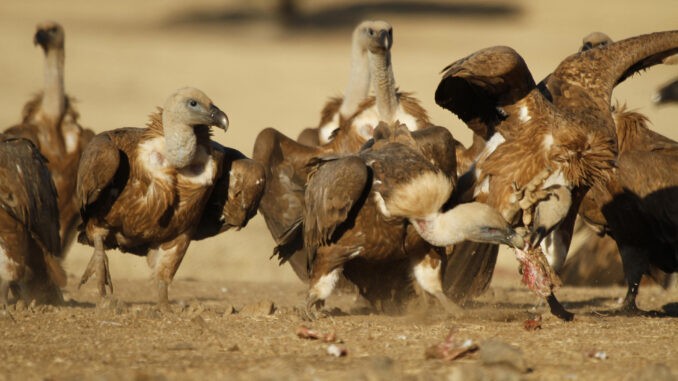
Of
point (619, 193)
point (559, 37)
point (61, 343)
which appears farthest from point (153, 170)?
point (559, 37)

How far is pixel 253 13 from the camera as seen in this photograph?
1641 inches

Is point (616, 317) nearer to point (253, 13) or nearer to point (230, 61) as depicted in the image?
point (230, 61)

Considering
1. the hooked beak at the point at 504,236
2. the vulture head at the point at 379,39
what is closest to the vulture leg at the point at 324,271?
the hooked beak at the point at 504,236

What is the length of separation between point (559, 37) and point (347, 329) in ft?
97.5

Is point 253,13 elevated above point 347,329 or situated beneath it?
elevated above

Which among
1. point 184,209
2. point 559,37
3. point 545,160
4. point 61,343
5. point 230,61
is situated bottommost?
point 61,343

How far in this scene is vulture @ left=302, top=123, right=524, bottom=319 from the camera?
588 cm

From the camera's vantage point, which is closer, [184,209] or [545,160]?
[545,160]

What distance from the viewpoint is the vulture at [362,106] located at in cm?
823

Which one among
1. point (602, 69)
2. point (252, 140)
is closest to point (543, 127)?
point (602, 69)

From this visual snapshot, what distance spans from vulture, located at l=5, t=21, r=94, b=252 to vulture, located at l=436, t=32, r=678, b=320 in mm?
4007

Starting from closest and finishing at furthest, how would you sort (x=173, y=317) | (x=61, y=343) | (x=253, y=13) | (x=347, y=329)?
(x=61, y=343)
(x=347, y=329)
(x=173, y=317)
(x=253, y=13)

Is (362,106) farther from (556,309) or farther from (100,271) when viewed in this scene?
(556,309)

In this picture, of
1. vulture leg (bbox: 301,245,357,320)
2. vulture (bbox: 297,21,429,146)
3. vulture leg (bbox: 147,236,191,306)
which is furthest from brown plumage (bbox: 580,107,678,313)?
vulture leg (bbox: 147,236,191,306)
